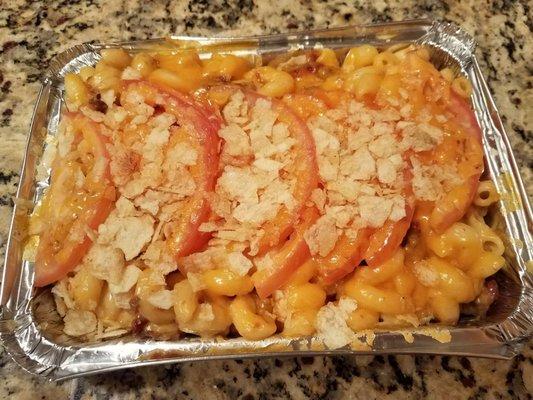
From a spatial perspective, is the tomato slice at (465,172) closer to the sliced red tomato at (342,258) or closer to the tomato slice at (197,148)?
the sliced red tomato at (342,258)

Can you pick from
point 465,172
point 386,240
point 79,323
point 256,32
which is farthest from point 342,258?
point 256,32

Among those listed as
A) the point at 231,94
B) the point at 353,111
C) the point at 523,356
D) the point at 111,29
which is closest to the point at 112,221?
the point at 231,94

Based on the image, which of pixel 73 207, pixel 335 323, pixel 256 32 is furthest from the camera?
pixel 256 32

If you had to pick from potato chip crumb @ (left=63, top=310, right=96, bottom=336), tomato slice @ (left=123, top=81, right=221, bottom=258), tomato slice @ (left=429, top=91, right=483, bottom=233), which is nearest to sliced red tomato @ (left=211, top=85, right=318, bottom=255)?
tomato slice @ (left=123, top=81, right=221, bottom=258)

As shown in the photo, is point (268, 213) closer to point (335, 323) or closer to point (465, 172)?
point (335, 323)

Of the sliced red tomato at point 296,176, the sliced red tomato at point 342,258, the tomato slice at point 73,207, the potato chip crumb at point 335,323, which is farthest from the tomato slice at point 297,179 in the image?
the tomato slice at point 73,207

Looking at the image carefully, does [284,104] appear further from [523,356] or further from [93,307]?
[523,356]

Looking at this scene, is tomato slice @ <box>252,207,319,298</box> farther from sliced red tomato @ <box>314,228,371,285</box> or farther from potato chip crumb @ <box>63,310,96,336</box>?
potato chip crumb @ <box>63,310,96,336</box>
